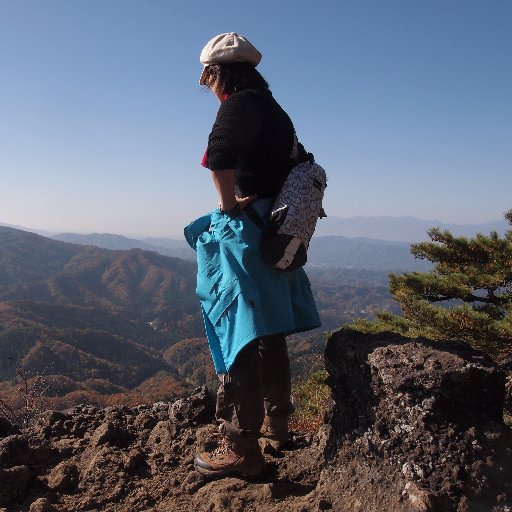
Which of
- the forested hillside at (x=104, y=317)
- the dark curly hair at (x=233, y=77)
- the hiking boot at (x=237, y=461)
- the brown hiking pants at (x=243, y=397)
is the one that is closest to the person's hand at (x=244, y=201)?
the dark curly hair at (x=233, y=77)

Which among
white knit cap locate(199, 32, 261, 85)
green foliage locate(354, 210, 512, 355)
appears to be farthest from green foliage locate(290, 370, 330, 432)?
white knit cap locate(199, 32, 261, 85)

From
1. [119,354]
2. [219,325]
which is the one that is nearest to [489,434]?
[219,325]

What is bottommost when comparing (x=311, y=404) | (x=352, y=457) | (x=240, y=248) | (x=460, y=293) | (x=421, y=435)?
(x=311, y=404)

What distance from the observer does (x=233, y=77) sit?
94.3 inches

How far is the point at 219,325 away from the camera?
2.34 m

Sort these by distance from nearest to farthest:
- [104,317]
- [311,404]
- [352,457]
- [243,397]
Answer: [352,457]
[243,397]
[311,404]
[104,317]

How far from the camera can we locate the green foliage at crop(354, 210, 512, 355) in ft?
16.2

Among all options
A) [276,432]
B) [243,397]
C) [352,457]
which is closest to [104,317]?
[276,432]

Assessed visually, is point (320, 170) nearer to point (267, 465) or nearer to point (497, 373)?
point (497, 373)

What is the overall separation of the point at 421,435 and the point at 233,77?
6.40 feet

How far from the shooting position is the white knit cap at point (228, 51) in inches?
92.1

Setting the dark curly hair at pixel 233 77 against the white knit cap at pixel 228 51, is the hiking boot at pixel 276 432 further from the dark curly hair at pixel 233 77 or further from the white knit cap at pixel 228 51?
the white knit cap at pixel 228 51

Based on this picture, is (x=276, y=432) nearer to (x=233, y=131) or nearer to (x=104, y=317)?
(x=233, y=131)

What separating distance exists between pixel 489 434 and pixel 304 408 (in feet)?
10.2
